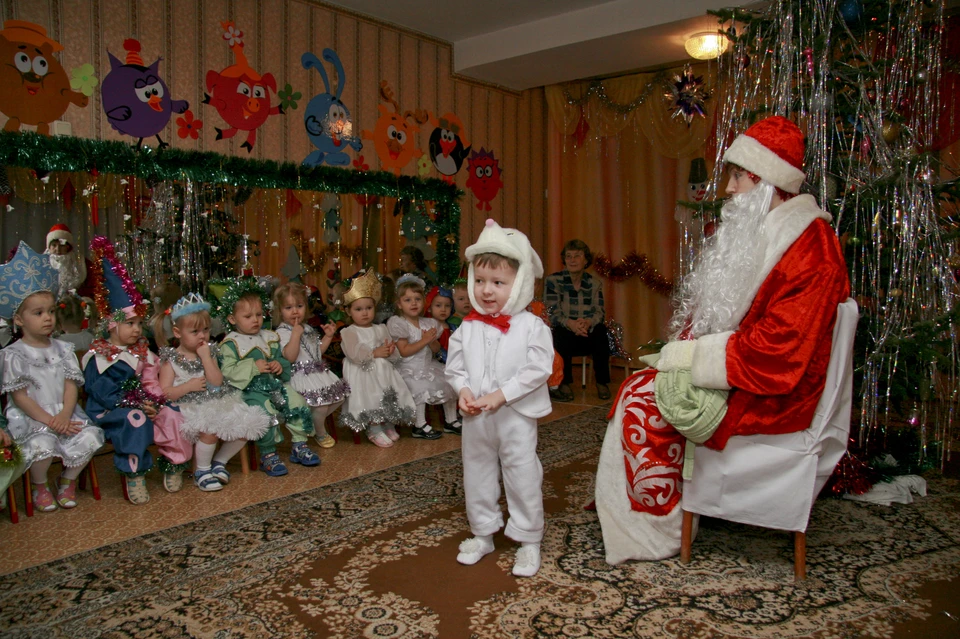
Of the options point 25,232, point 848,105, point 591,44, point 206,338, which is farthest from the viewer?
point 591,44

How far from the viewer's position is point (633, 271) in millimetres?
8086

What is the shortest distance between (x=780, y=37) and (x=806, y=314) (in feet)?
6.41

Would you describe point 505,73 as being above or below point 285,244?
above

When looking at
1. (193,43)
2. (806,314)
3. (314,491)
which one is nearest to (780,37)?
(806,314)

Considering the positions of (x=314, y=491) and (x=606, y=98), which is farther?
(x=606, y=98)

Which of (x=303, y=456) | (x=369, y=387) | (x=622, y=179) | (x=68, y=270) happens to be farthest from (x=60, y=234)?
(x=622, y=179)

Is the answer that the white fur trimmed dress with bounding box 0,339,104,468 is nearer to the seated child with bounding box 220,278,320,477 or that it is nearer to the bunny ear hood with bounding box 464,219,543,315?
the seated child with bounding box 220,278,320,477

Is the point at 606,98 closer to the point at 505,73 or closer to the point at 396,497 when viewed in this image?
the point at 505,73

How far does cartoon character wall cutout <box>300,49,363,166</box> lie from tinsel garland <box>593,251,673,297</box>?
10.5 feet

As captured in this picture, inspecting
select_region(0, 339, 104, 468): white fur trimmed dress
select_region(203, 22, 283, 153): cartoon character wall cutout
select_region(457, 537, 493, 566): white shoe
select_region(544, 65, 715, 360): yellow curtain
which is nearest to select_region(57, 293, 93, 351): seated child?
select_region(0, 339, 104, 468): white fur trimmed dress

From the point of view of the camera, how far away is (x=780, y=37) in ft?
12.6

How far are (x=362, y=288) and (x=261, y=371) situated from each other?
96 centimetres

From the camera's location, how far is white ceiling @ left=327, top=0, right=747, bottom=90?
6.11 meters

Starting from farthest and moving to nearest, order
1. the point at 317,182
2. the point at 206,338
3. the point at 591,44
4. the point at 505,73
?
the point at 505,73
the point at 591,44
the point at 317,182
the point at 206,338
